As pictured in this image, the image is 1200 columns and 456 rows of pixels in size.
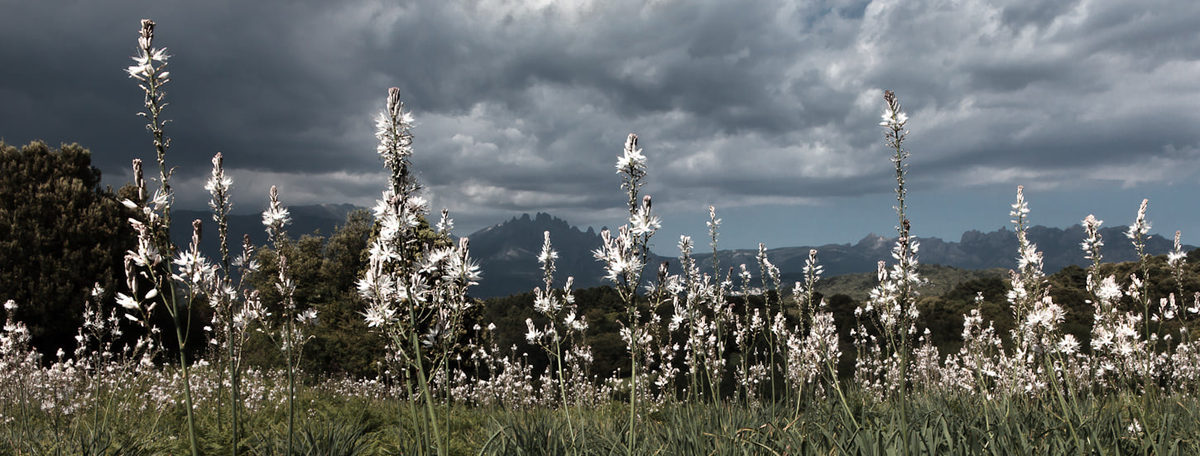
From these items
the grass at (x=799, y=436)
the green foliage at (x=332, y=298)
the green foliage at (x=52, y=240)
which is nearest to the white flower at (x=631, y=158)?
the grass at (x=799, y=436)

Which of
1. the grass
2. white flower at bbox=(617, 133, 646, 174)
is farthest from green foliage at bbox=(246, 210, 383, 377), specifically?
white flower at bbox=(617, 133, 646, 174)

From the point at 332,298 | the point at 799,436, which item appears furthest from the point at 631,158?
the point at 332,298

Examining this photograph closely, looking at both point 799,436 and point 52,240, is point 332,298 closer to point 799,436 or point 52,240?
point 52,240

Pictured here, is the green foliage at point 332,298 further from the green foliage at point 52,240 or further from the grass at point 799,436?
the grass at point 799,436

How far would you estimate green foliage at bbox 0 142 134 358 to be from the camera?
65.2 feet

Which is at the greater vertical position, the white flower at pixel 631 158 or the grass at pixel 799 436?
the white flower at pixel 631 158

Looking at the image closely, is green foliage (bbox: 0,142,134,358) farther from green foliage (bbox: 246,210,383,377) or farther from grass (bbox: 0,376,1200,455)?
grass (bbox: 0,376,1200,455)

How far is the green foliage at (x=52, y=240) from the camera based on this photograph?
65.2 feet

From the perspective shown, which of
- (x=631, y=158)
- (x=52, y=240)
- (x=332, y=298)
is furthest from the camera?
(x=332, y=298)

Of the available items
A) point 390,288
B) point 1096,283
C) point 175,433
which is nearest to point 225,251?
point 390,288

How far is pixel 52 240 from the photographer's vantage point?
20.6m

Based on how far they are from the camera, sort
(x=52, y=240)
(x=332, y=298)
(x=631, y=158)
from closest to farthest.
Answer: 1. (x=631, y=158)
2. (x=52, y=240)
3. (x=332, y=298)

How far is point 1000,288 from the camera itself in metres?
30.7

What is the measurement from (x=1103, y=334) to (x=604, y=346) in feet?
66.2
